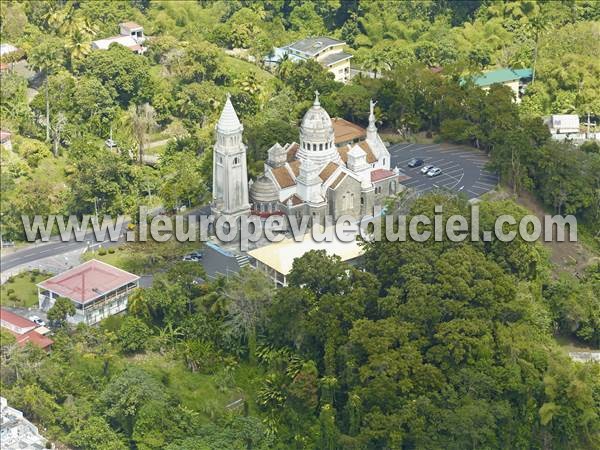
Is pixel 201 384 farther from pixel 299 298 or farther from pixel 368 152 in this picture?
pixel 368 152

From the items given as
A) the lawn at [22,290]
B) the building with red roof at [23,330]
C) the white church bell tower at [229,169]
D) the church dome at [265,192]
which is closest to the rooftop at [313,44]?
the church dome at [265,192]

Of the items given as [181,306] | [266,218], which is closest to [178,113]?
[266,218]

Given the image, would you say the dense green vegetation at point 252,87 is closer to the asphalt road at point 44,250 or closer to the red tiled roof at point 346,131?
the asphalt road at point 44,250

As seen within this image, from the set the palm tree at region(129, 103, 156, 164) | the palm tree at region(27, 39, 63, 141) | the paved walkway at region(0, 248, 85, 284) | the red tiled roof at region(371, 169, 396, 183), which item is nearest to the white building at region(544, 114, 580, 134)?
the red tiled roof at region(371, 169, 396, 183)

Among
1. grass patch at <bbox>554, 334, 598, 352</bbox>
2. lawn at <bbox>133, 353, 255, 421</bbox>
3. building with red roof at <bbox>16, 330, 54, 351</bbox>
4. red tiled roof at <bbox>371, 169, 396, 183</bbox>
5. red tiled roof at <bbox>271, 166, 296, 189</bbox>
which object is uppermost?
red tiled roof at <bbox>271, 166, 296, 189</bbox>

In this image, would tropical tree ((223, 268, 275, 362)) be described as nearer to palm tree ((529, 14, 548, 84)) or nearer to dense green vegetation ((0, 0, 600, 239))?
dense green vegetation ((0, 0, 600, 239))

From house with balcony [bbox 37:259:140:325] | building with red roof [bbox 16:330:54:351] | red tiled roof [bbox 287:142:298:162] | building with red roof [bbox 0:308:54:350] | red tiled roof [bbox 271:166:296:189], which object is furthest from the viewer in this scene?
red tiled roof [bbox 287:142:298:162]

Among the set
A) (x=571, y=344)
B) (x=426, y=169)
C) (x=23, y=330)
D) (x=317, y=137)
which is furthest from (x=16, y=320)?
(x=571, y=344)
